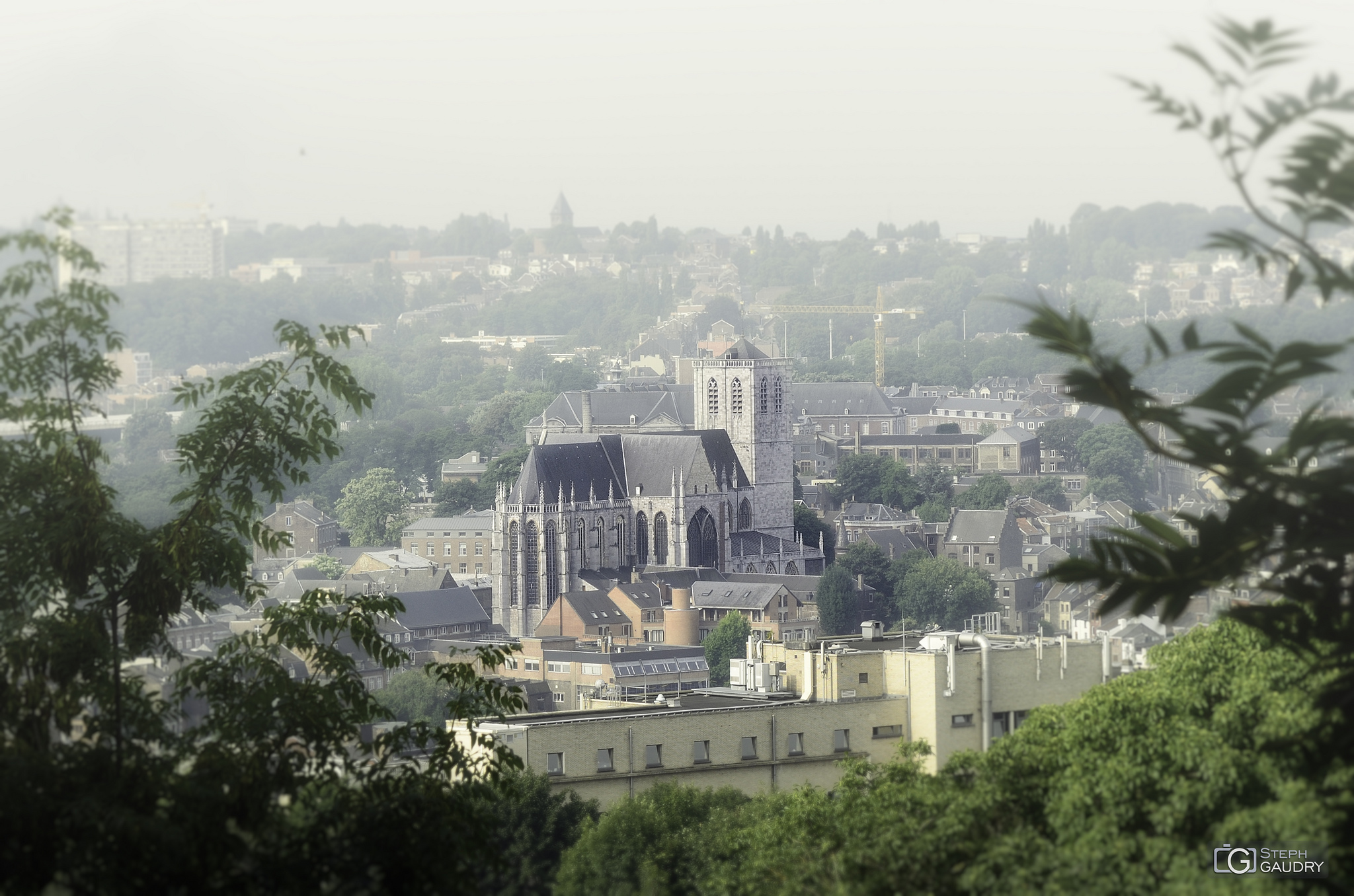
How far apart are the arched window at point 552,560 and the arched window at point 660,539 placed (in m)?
5.84

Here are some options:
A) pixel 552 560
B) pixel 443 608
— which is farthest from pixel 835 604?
pixel 443 608

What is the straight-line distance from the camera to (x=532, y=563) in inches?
3937

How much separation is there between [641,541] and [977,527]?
32.7 meters

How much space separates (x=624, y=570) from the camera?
102688 millimetres

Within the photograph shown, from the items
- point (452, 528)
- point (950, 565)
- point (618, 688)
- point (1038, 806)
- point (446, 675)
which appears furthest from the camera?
point (452, 528)

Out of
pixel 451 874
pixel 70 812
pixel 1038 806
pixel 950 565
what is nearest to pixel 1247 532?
pixel 451 874

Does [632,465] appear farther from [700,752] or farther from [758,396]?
[700,752]

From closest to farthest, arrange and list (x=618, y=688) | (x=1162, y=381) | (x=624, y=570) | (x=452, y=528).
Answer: (x=618, y=688), (x=624, y=570), (x=452, y=528), (x=1162, y=381)

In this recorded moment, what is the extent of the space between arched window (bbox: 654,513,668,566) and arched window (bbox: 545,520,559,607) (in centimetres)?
584

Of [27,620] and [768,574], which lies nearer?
[27,620]

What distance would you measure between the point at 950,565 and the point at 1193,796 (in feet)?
326

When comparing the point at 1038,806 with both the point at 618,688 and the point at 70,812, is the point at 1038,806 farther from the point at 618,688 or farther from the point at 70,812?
the point at 618,688

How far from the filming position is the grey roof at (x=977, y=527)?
128 meters

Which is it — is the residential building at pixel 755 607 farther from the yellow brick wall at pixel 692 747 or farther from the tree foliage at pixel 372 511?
the yellow brick wall at pixel 692 747
